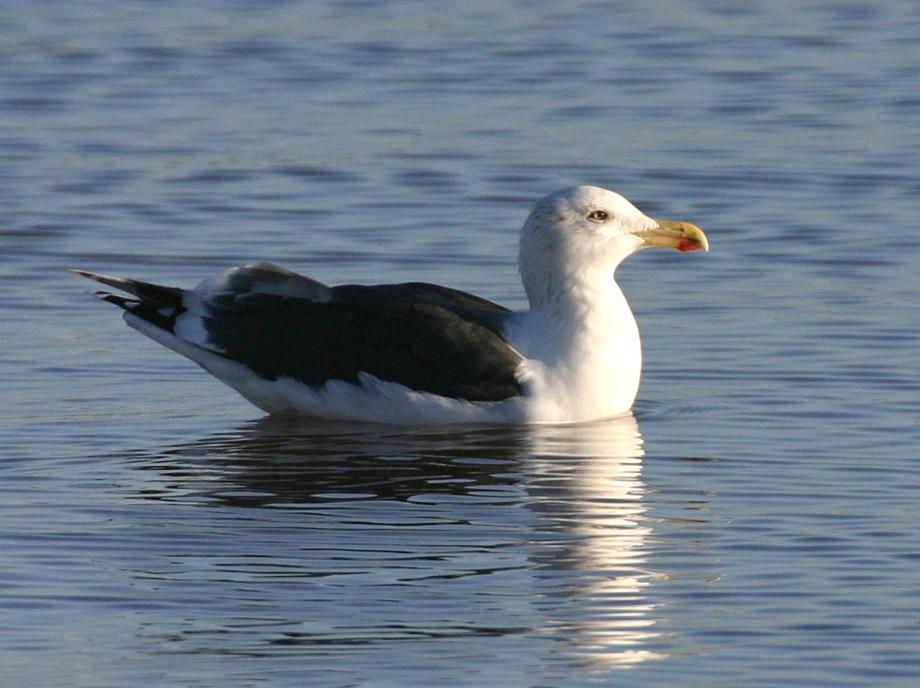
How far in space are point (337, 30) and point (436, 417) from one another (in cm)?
1169

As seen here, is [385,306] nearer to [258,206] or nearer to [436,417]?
[436,417]

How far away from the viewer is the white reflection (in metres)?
7.12

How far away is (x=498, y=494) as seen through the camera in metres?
8.96

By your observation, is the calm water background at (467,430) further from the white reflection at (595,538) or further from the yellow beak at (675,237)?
the yellow beak at (675,237)

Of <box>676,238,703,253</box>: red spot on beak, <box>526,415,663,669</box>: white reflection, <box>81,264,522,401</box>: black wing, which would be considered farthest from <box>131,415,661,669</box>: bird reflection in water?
<box>676,238,703,253</box>: red spot on beak

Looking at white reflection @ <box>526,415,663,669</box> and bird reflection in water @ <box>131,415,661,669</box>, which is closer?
white reflection @ <box>526,415,663,669</box>

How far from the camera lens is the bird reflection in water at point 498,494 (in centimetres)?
739

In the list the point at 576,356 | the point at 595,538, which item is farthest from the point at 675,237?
the point at 595,538

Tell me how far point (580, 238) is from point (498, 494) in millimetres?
1823

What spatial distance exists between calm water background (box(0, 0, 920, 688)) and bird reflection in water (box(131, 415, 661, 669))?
0.9 inches

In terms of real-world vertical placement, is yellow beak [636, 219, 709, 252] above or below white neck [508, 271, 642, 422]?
above

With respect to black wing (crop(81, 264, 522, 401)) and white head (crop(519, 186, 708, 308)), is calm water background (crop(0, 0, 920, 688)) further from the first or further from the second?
white head (crop(519, 186, 708, 308))

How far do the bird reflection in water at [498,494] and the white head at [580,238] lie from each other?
0.66 m

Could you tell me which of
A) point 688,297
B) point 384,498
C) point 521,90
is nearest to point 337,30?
point 521,90
